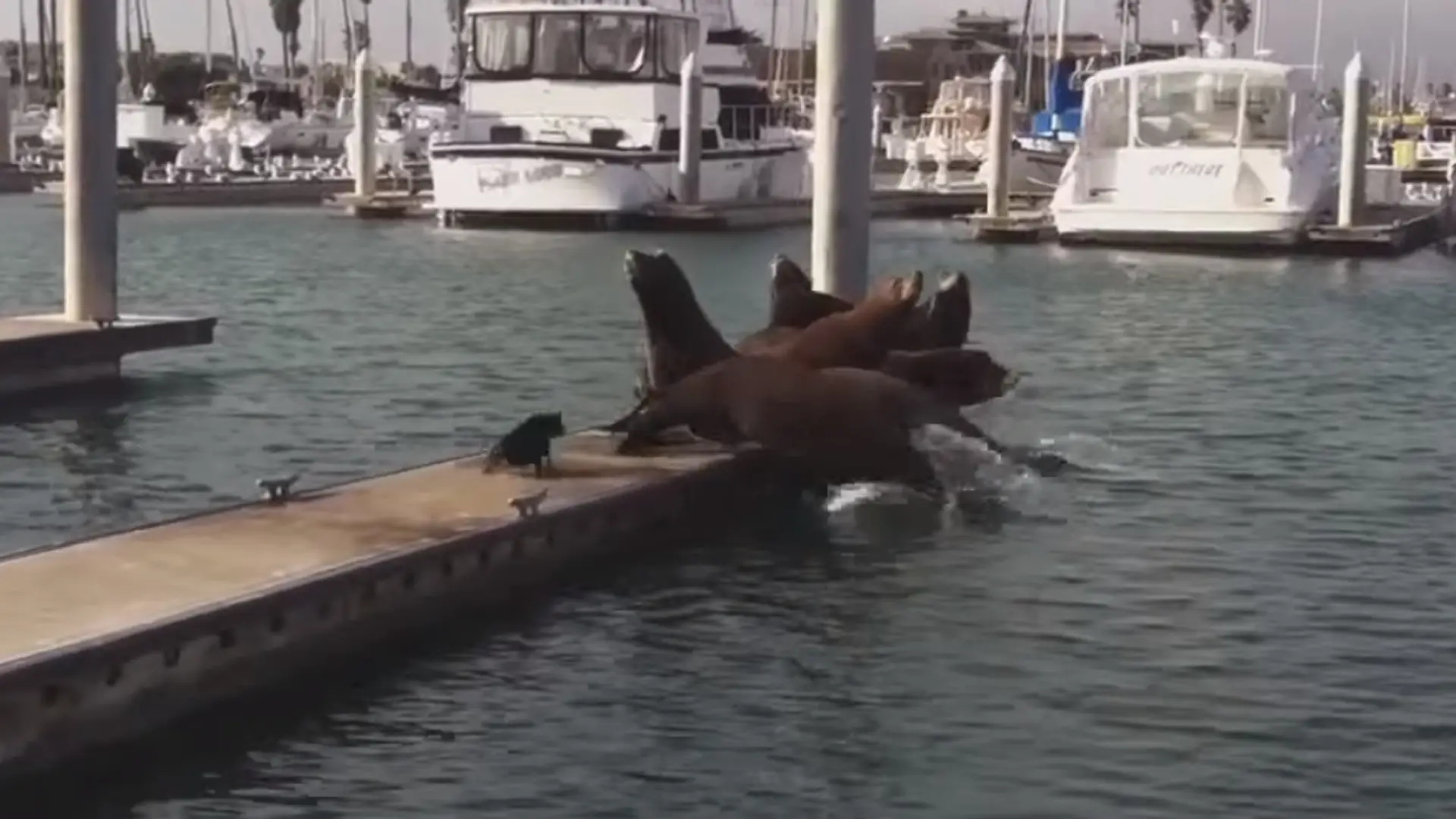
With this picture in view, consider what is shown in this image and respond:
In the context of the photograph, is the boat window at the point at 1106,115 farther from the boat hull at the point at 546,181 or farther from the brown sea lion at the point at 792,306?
the brown sea lion at the point at 792,306

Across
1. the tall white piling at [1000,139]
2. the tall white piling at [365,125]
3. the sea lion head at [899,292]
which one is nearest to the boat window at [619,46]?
the tall white piling at [365,125]

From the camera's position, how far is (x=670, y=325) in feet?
57.1

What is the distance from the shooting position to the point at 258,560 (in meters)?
12.4

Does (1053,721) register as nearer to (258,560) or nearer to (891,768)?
(891,768)

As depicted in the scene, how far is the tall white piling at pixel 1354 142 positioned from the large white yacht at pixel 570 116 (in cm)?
1394

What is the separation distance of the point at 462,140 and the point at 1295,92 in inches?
688

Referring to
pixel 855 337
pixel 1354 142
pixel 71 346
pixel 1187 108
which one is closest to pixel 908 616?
pixel 855 337

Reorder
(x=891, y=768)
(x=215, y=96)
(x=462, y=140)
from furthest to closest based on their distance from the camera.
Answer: (x=215, y=96), (x=462, y=140), (x=891, y=768)

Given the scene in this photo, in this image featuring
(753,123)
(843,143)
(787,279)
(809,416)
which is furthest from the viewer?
(753,123)

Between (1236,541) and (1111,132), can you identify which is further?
(1111,132)

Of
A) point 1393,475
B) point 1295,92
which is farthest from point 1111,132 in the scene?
point 1393,475

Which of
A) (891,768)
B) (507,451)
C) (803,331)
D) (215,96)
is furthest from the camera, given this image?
(215,96)

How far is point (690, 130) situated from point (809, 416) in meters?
35.7

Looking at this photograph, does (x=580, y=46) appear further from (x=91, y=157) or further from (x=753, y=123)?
(x=91, y=157)
